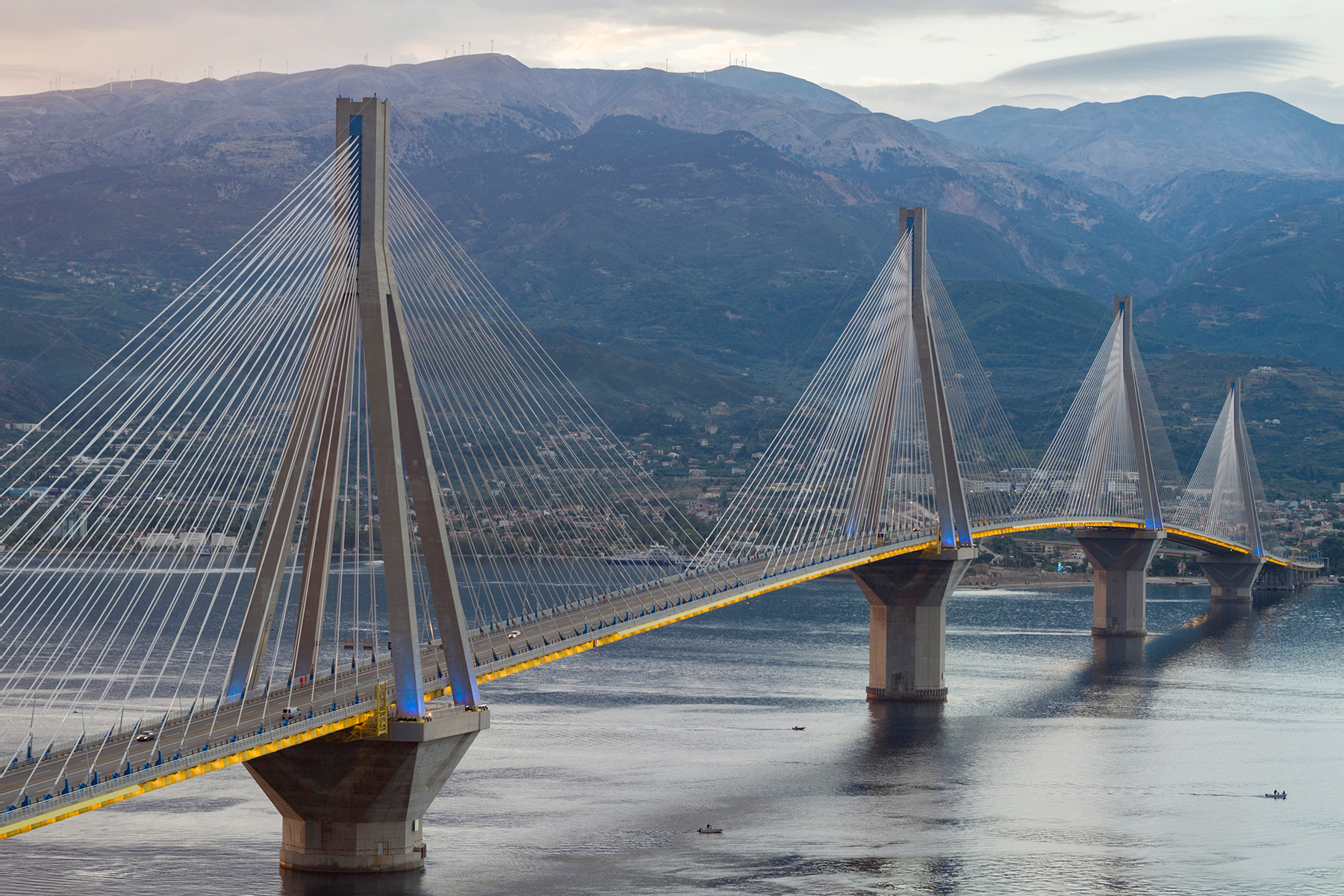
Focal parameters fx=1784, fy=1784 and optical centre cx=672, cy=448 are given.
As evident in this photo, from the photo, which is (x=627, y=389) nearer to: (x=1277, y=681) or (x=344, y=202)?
(x=1277, y=681)

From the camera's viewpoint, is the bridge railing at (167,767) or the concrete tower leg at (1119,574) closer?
the bridge railing at (167,767)

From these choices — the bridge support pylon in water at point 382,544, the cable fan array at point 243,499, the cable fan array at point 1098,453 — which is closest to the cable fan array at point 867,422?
the cable fan array at point 243,499

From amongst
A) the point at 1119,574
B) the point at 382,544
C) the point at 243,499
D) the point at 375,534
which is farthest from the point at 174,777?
the point at 375,534

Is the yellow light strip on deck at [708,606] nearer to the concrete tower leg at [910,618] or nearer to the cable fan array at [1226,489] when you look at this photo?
the concrete tower leg at [910,618]

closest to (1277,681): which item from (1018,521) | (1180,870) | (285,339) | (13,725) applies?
(1018,521)

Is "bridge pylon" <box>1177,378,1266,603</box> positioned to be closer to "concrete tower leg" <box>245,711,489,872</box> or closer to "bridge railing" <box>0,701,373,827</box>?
"concrete tower leg" <box>245,711,489,872</box>

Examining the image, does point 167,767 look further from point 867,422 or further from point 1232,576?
point 1232,576
